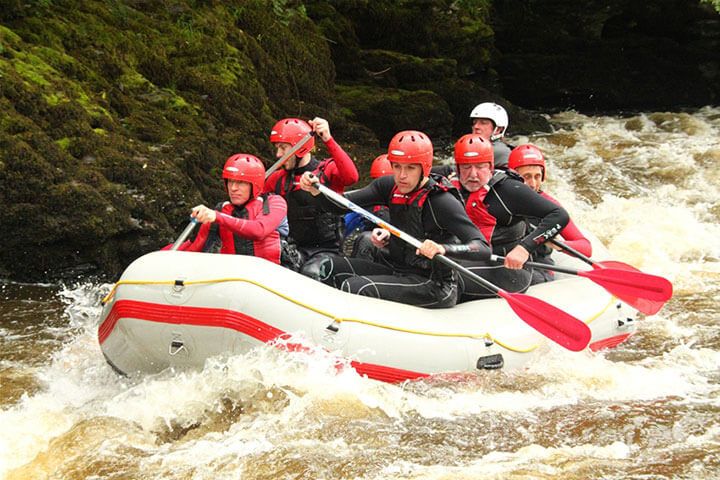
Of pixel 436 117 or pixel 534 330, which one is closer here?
pixel 534 330

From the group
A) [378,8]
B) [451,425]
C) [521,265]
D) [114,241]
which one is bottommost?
[114,241]

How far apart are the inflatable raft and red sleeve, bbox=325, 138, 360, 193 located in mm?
1306

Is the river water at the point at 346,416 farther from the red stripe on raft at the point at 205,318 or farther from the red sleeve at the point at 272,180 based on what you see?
the red sleeve at the point at 272,180

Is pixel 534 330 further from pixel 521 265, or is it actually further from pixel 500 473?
pixel 500 473

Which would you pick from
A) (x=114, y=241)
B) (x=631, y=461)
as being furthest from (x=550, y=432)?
(x=114, y=241)

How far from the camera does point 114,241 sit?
754cm

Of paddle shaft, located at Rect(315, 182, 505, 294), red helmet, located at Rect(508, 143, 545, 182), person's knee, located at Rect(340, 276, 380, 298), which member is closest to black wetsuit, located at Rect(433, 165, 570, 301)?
paddle shaft, located at Rect(315, 182, 505, 294)

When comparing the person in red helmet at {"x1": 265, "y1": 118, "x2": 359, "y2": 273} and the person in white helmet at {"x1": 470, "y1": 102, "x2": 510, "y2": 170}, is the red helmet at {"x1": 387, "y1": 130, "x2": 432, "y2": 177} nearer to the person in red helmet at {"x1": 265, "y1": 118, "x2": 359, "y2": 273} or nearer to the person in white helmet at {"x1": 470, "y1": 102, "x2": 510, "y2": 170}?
the person in red helmet at {"x1": 265, "y1": 118, "x2": 359, "y2": 273}

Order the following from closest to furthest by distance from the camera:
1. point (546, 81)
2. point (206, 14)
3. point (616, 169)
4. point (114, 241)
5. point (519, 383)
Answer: point (519, 383) < point (114, 241) < point (206, 14) < point (616, 169) < point (546, 81)

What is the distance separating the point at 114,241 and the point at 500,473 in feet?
14.6

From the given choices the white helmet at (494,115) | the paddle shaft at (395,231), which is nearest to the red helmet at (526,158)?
the white helmet at (494,115)

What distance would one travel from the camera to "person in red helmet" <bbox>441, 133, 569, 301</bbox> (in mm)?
5887

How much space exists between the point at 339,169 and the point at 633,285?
2349 mm

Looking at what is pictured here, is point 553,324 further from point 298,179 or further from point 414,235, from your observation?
point 298,179
